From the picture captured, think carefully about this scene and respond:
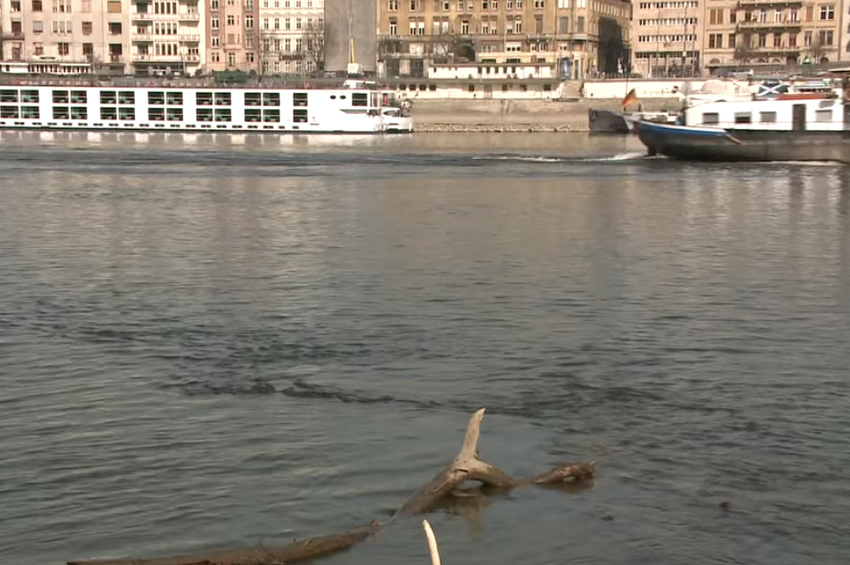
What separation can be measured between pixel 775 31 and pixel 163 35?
57.5 m

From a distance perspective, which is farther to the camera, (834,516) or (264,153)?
(264,153)

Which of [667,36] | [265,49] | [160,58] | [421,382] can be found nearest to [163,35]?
[160,58]

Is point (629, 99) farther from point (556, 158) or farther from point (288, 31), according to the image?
point (288, 31)

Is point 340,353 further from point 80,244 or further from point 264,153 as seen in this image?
point 264,153

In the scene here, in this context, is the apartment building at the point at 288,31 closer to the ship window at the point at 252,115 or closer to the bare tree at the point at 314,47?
the bare tree at the point at 314,47

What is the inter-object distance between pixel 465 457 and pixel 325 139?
78.1 metres

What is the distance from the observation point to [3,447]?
12805mm

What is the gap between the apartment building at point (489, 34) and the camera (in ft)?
448

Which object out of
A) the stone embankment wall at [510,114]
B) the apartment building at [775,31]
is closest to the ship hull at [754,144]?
the stone embankment wall at [510,114]

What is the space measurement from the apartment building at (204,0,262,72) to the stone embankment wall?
→ 26.2 metres

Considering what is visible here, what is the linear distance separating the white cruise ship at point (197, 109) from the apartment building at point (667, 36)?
41643mm

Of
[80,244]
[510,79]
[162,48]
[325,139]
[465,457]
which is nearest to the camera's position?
[465,457]

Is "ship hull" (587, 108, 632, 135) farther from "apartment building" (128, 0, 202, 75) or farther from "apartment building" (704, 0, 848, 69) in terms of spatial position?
"apartment building" (128, 0, 202, 75)

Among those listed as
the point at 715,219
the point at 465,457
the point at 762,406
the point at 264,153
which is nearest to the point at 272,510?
the point at 465,457
